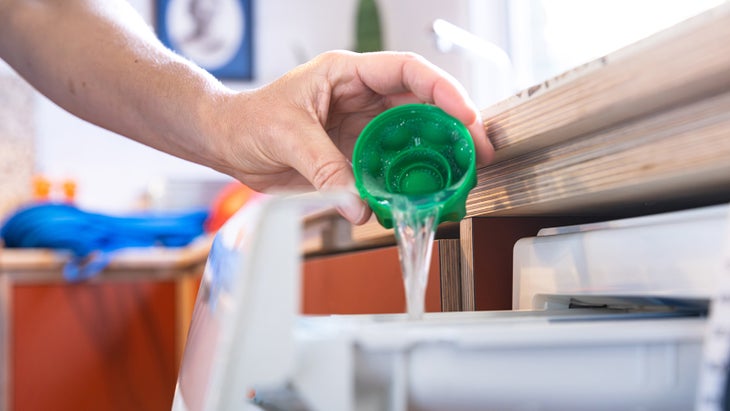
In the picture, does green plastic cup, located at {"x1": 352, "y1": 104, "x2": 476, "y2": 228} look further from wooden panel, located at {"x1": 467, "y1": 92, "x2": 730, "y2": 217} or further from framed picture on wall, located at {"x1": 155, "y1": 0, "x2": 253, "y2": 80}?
framed picture on wall, located at {"x1": 155, "y1": 0, "x2": 253, "y2": 80}

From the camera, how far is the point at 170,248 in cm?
251

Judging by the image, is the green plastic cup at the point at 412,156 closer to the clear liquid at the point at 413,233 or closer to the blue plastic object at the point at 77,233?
the clear liquid at the point at 413,233

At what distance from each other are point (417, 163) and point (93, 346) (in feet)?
6.40

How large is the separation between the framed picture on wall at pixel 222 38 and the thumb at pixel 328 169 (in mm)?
2278

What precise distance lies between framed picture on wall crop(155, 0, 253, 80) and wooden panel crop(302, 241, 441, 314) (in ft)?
5.89

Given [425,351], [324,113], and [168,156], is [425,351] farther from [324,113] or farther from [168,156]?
[168,156]

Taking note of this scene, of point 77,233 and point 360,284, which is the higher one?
point 77,233

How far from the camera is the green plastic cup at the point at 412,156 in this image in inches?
22.7

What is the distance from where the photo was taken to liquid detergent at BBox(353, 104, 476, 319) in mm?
561

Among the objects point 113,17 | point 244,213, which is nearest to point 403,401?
point 244,213

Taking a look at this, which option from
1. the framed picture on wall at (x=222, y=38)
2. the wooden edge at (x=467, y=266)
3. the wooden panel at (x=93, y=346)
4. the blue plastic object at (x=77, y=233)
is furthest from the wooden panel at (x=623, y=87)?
the framed picture on wall at (x=222, y=38)

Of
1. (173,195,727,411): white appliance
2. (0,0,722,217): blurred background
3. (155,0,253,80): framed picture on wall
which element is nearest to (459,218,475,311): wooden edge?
(173,195,727,411): white appliance

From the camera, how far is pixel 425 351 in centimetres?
36

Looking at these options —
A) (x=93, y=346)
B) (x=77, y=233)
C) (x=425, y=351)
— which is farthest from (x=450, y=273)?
(x=93, y=346)
